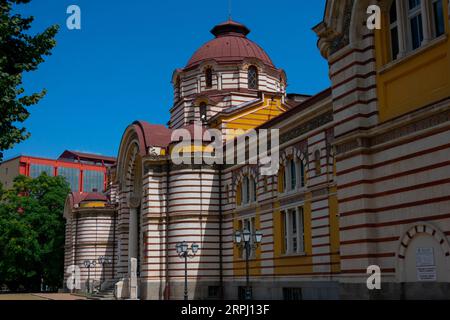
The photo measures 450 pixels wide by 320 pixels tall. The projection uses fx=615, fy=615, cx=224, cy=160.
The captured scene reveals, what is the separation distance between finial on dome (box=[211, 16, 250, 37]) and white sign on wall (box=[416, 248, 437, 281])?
3674cm

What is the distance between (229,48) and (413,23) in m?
31.8

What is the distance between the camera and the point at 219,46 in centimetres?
4559

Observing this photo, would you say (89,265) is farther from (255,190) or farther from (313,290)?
(313,290)

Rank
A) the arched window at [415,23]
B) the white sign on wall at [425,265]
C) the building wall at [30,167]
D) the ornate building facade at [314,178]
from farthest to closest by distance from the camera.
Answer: the building wall at [30,167]
the arched window at [415,23]
the ornate building facade at [314,178]
the white sign on wall at [425,265]

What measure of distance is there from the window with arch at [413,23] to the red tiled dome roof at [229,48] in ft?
97.5

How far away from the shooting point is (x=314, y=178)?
26.2m

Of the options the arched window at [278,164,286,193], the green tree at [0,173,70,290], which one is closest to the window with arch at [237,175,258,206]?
the arched window at [278,164,286,193]

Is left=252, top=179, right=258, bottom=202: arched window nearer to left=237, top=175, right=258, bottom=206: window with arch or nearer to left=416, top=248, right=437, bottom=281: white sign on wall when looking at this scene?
left=237, top=175, right=258, bottom=206: window with arch

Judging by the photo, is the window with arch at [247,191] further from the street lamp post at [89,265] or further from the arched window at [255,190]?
the street lamp post at [89,265]

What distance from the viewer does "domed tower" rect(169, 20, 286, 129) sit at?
43.2m

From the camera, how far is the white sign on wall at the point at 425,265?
12.8 meters

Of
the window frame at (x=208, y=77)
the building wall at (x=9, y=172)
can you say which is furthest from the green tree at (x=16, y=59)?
the building wall at (x=9, y=172)

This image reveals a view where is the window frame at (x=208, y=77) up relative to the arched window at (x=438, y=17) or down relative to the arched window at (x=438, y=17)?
up

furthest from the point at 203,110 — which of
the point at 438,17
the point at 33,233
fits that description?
the point at 438,17
